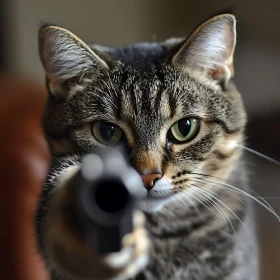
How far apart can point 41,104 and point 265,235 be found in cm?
57

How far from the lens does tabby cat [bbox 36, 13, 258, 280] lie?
0.63 metres

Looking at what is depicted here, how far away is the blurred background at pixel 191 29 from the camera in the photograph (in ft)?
3.80

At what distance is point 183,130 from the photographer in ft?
2.21

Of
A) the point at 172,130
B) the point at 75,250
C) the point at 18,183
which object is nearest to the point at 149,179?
the point at 172,130

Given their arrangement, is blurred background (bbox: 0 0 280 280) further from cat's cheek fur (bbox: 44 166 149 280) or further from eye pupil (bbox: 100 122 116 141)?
cat's cheek fur (bbox: 44 166 149 280)

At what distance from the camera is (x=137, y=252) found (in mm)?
472

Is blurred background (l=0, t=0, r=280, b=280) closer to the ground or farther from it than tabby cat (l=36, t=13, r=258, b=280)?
closer to the ground

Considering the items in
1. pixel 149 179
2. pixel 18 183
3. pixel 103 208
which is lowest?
pixel 18 183

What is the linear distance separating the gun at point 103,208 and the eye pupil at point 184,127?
25cm

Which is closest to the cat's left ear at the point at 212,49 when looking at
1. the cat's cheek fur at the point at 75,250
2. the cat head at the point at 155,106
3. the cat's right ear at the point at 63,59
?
the cat head at the point at 155,106

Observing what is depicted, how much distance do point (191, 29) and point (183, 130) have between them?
41 cm

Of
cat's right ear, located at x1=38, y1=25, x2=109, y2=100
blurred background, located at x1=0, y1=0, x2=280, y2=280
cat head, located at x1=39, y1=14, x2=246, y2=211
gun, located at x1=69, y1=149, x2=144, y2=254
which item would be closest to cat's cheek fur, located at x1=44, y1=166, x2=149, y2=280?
gun, located at x1=69, y1=149, x2=144, y2=254

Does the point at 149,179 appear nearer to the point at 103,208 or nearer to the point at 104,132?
the point at 104,132

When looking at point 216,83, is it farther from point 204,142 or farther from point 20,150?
point 20,150
